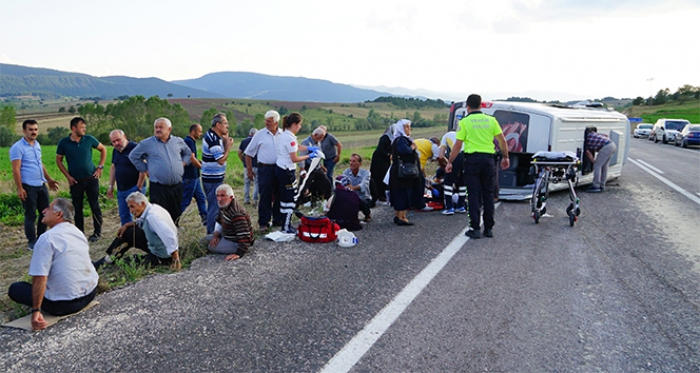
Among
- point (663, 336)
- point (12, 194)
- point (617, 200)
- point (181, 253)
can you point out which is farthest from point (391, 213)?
point (12, 194)

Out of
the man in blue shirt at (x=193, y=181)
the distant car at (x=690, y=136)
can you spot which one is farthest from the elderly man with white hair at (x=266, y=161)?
the distant car at (x=690, y=136)

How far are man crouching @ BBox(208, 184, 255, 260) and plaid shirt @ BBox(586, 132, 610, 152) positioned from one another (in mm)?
9542

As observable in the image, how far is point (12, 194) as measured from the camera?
11992mm

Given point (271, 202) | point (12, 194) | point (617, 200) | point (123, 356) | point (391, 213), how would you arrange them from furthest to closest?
1. point (12, 194)
2. point (617, 200)
3. point (391, 213)
4. point (271, 202)
5. point (123, 356)

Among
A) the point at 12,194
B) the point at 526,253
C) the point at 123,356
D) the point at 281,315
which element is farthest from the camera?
the point at 12,194

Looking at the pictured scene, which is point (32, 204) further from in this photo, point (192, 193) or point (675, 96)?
point (675, 96)

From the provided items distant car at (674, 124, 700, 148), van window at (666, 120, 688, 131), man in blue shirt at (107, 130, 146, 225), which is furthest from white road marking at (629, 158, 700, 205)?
van window at (666, 120, 688, 131)

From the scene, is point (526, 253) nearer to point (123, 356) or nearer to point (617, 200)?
point (123, 356)

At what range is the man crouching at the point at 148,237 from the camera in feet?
19.5

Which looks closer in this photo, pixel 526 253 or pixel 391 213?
pixel 526 253

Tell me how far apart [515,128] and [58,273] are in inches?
386

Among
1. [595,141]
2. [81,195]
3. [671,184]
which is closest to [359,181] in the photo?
[81,195]

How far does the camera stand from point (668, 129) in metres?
35.4

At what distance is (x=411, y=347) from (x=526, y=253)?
332cm
